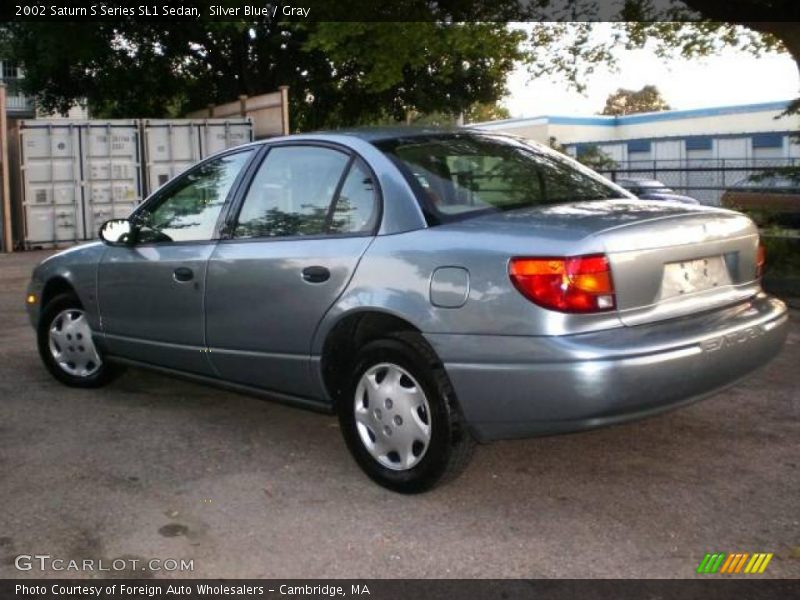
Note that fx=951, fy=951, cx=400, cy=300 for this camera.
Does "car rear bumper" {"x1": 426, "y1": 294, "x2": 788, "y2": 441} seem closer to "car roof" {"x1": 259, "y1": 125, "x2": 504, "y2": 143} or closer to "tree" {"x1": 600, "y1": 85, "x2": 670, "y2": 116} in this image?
"car roof" {"x1": 259, "y1": 125, "x2": 504, "y2": 143}

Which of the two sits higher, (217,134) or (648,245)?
(217,134)

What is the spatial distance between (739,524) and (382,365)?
157 centimetres

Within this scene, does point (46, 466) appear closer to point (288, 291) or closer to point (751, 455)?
point (288, 291)

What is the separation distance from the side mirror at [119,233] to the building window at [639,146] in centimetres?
4270

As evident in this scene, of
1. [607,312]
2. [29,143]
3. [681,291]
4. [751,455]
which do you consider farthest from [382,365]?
[29,143]

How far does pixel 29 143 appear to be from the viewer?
17.2 metres

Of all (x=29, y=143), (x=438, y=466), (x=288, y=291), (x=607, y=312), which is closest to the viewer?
(x=607, y=312)

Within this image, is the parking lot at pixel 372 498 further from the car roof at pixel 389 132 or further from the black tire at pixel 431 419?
the car roof at pixel 389 132

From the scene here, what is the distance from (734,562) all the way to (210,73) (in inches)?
940

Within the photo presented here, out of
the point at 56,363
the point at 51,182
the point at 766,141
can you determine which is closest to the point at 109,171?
the point at 51,182

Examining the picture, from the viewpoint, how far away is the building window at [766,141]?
3669cm

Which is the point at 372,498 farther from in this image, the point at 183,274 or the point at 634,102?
the point at 634,102

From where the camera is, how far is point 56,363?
20.4 feet

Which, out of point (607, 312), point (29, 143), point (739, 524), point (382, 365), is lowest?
point (739, 524)
